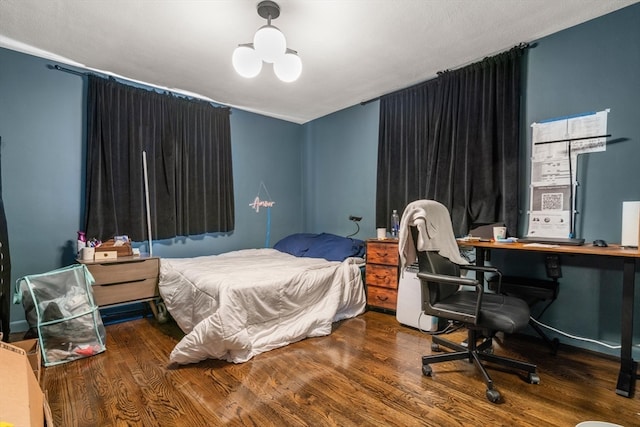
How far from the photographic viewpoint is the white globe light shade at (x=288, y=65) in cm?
230

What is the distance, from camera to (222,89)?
349 centimetres

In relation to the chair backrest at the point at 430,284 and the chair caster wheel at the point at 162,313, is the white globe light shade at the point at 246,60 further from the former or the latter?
the chair caster wheel at the point at 162,313

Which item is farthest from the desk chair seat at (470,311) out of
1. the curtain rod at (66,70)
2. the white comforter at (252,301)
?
the curtain rod at (66,70)

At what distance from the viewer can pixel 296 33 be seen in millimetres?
2422

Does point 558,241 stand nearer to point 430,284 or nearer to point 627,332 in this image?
point 627,332

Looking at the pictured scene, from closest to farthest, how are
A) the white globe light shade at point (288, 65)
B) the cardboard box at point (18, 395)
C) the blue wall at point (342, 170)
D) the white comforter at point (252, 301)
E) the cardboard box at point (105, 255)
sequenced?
1. the cardboard box at point (18, 395)
2. the white comforter at point (252, 301)
3. the white globe light shade at point (288, 65)
4. the cardboard box at point (105, 255)
5. the blue wall at point (342, 170)

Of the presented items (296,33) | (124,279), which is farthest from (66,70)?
(296,33)

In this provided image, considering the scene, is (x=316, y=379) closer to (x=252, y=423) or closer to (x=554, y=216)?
(x=252, y=423)

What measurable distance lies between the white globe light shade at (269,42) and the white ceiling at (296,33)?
0.71ft

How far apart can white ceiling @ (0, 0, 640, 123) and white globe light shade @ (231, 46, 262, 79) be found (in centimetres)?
22

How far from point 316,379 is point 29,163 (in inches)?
121

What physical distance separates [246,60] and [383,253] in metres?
2.13

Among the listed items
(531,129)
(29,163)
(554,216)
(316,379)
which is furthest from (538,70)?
(29,163)

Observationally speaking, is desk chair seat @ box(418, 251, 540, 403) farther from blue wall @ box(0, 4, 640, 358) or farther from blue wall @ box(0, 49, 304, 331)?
blue wall @ box(0, 49, 304, 331)
